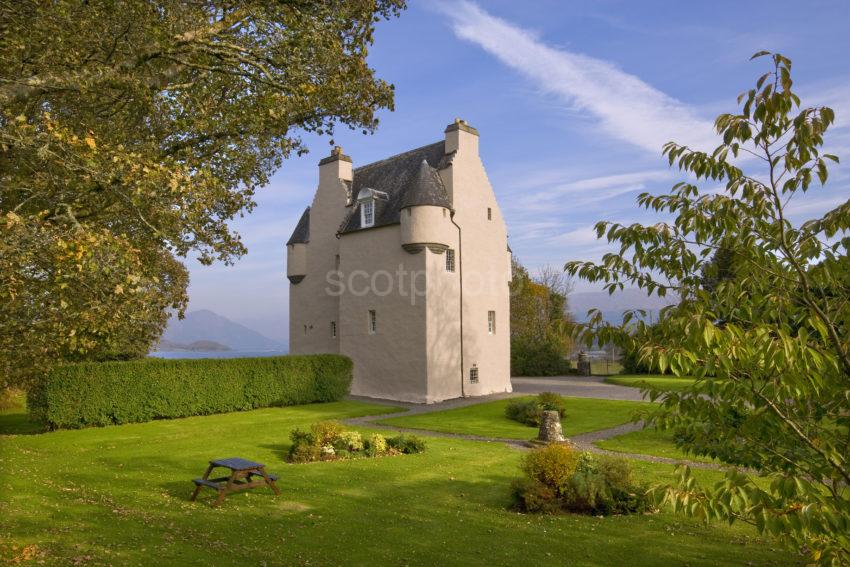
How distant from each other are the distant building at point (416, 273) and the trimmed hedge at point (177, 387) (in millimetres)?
2972

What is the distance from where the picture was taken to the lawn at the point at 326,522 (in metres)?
8.87

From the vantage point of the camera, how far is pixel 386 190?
33.8 m

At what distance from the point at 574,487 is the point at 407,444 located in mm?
6559

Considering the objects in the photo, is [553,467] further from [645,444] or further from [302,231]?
[302,231]

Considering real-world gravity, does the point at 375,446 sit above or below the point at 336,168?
below

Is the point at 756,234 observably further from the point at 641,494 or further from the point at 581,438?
the point at 581,438

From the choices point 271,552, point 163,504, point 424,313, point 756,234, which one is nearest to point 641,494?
point 271,552

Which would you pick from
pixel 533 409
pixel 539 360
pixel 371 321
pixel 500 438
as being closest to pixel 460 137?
pixel 371 321

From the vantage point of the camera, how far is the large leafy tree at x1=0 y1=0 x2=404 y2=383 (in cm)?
795

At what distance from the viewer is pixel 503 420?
23969 millimetres

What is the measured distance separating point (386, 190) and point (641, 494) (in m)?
25.0

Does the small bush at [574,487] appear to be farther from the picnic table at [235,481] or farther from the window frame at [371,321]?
the window frame at [371,321]

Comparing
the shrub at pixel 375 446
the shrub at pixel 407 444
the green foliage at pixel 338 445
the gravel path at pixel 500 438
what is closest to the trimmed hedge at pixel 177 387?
the gravel path at pixel 500 438

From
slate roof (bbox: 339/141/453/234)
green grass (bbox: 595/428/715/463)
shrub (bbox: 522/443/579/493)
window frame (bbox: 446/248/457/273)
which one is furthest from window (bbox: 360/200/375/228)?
shrub (bbox: 522/443/579/493)
